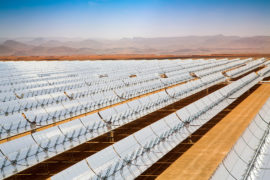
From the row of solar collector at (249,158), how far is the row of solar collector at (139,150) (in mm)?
2889

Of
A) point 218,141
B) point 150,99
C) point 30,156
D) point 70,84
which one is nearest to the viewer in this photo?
point 30,156

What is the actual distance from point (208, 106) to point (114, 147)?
9704mm

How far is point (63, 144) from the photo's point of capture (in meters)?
12.3

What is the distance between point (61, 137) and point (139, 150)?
12.6ft

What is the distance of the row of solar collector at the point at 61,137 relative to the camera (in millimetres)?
10367

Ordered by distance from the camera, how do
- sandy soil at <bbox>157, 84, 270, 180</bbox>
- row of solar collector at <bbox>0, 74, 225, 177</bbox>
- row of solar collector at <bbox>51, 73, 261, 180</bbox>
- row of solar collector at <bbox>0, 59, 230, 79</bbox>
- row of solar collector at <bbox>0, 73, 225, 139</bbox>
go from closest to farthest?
row of solar collector at <bbox>51, 73, 261, 180</bbox>, row of solar collector at <bbox>0, 74, 225, 177</bbox>, sandy soil at <bbox>157, 84, 270, 180</bbox>, row of solar collector at <bbox>0, 73, 225, 139</bbox>, row of solar collector at <bbox>0, 59, 230, 79</bbox>

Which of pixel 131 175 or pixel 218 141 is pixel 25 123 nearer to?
pixel 131 175

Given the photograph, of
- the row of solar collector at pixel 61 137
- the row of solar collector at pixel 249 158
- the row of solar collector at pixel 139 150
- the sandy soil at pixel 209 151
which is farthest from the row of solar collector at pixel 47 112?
the row of solar collector at pixel 249 158

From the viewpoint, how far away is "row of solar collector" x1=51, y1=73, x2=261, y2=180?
28.5 ft

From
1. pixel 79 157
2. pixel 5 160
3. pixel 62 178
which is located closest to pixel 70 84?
pixel 79 157

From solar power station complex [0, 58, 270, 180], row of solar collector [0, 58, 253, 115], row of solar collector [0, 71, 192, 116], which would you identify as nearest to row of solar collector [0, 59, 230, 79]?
row of solar collector [0, 58, 253, 115]

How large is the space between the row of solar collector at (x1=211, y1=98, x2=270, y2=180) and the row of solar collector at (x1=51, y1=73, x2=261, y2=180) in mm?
2889

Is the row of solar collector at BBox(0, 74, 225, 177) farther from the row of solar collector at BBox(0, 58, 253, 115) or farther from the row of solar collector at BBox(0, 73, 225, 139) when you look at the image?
the row of solar collector at BBox(0, 58, 253, 115)

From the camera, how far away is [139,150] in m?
10.8
